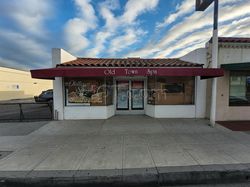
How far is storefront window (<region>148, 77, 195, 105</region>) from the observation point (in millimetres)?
9391

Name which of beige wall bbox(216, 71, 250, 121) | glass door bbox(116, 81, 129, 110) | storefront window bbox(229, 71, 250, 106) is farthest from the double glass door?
storefront window bbox(229, 71, 250, 106)

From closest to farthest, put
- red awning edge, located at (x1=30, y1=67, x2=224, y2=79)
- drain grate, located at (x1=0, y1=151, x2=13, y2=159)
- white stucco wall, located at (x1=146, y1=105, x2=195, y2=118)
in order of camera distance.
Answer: drain grate, located at (x1=0, y1=151, x2=13, y2=159) → red awning edge, located at (x1=30, y1=67, x2=224, y2=79) → white stucco wall, located at (x1=146, y1=105, x2=195, y2=118)

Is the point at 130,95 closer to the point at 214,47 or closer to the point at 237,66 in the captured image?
the point at 214,47

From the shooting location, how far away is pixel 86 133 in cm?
658

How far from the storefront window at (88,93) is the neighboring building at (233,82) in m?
5.85

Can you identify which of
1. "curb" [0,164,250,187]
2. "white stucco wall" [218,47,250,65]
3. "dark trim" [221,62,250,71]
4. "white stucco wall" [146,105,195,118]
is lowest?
"curb" [0,164,250,187]

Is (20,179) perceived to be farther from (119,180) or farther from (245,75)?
(245,75)

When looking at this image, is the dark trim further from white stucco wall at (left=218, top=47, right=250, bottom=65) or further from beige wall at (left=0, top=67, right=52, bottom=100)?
beige wall at (left=0, top=67, right=52, bottom=100)

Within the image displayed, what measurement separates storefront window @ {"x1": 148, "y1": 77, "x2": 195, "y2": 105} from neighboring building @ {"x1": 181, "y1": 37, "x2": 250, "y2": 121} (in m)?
1.38

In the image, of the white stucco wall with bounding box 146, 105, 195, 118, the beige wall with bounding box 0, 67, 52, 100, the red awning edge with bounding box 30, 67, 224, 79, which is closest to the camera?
the red awning edge with bounding box 30, 67, 224, 79

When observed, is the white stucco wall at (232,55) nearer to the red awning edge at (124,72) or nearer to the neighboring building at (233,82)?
the neighboring building at (233,82)

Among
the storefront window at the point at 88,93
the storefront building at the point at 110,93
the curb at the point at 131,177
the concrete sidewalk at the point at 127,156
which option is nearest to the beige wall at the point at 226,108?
the storefront building at the point at 110,93

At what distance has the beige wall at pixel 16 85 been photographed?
2770 centimetres

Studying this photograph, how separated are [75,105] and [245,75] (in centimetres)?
909
